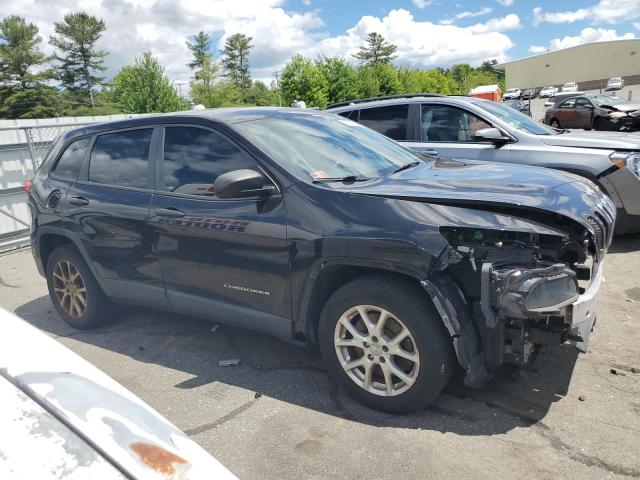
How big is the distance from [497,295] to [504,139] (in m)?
4.20

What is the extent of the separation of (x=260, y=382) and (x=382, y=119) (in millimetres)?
4583

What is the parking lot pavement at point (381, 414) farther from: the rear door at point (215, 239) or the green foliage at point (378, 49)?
the green foliage at point (378, 49)

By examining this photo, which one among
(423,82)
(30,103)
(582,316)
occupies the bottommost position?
(582,316)

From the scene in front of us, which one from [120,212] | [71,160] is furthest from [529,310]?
[71,160]

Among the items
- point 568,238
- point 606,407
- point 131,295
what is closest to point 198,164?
point 131,295

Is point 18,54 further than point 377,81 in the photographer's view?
Yes

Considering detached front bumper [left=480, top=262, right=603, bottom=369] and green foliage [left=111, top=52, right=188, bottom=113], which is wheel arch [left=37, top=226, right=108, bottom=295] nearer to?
detached front bumper [left=480, top=262, right=603, bottom=369]

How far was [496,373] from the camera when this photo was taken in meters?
3.54

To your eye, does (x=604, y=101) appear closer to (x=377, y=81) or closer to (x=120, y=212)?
(x=377, y=81)

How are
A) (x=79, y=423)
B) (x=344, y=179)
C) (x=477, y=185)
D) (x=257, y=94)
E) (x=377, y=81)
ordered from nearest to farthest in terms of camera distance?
(x=79, y=423)
(x=477, y=185)
(x=344, y=179)
(x=377, y=81)
(x=257, y=94)

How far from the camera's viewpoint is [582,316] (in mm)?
2895

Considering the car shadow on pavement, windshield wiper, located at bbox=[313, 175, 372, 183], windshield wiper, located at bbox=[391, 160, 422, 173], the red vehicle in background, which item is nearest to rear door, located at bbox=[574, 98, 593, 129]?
the red vehicle in background

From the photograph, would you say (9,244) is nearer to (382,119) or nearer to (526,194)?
(382,119)

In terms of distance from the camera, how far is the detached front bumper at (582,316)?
282 cm
